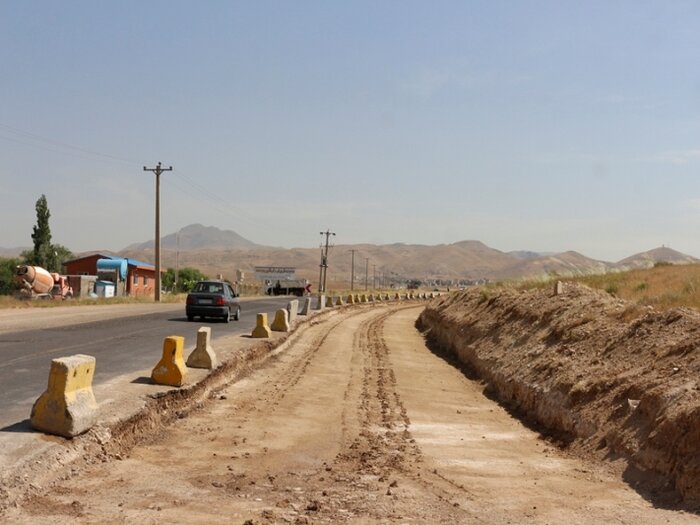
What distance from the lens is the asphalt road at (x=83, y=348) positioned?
1143 cm

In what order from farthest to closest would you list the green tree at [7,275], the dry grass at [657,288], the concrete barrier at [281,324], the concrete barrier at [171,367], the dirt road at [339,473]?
1. the green tree at [7,275]
2. the concrete barrier at [281,324]
3. the dry grass at [657,288]
4. the concrete barrier at [171,367]
5. the dirt road at [339,473]

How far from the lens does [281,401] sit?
1383cm

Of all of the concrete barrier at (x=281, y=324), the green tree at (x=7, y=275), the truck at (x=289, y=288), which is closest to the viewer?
the concrete barrier at (x=281, y=324)

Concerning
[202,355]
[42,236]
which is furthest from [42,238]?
[202,355]

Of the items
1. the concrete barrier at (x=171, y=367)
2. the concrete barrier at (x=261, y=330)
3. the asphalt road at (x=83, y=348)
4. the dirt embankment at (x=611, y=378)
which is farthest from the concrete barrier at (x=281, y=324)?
the concrete barrier at (x=171, y=367)

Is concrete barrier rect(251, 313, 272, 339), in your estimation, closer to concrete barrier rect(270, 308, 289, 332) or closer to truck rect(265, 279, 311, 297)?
concrete barrier rect(270, 308, 289, 332)

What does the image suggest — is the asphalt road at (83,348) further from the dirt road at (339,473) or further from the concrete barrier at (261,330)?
the dirt road at (339,473)

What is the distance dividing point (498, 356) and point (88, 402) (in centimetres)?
1239

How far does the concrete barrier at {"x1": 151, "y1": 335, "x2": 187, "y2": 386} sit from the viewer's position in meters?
12.7

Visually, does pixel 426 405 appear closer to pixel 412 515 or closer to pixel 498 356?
pixel 498 356

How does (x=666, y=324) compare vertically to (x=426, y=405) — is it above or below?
above

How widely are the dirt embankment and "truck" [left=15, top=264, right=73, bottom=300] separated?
3582 cm

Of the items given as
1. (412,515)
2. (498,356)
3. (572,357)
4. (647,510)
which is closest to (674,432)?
(647,510)

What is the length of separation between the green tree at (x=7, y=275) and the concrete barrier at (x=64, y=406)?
73.8 meters
